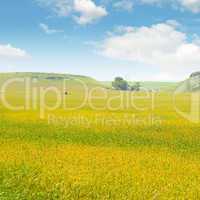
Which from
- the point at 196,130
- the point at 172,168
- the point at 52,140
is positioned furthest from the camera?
the point at 196,130

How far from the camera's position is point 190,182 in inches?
553

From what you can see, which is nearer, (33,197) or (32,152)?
(33,197)

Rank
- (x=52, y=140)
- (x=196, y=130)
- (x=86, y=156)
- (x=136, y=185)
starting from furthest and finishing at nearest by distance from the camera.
Answer: (x=196, y=130), (x=52, y=140), (x=86, y=156), (x=136, y=185)

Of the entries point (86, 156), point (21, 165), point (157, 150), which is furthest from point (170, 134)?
point (21, 165)

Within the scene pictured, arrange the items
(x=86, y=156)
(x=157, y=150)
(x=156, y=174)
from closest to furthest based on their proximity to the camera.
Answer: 1. (x=156, y=174)
2. (x=86, y=156)
3. (x=157, y=150)

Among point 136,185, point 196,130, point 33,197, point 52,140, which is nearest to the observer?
point 33,197

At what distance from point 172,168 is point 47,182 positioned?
19.9 ft

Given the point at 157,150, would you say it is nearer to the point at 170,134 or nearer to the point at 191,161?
the point at 191,161

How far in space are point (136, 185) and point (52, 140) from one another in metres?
12.1

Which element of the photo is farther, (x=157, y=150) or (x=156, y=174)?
(x=157, y=150)

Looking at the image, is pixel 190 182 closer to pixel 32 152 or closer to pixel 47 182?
pixel 47 182

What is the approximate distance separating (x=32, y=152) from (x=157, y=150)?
7.42 meters

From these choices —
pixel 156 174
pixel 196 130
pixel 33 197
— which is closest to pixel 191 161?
pixel 156 174

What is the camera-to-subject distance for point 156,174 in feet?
50.1
